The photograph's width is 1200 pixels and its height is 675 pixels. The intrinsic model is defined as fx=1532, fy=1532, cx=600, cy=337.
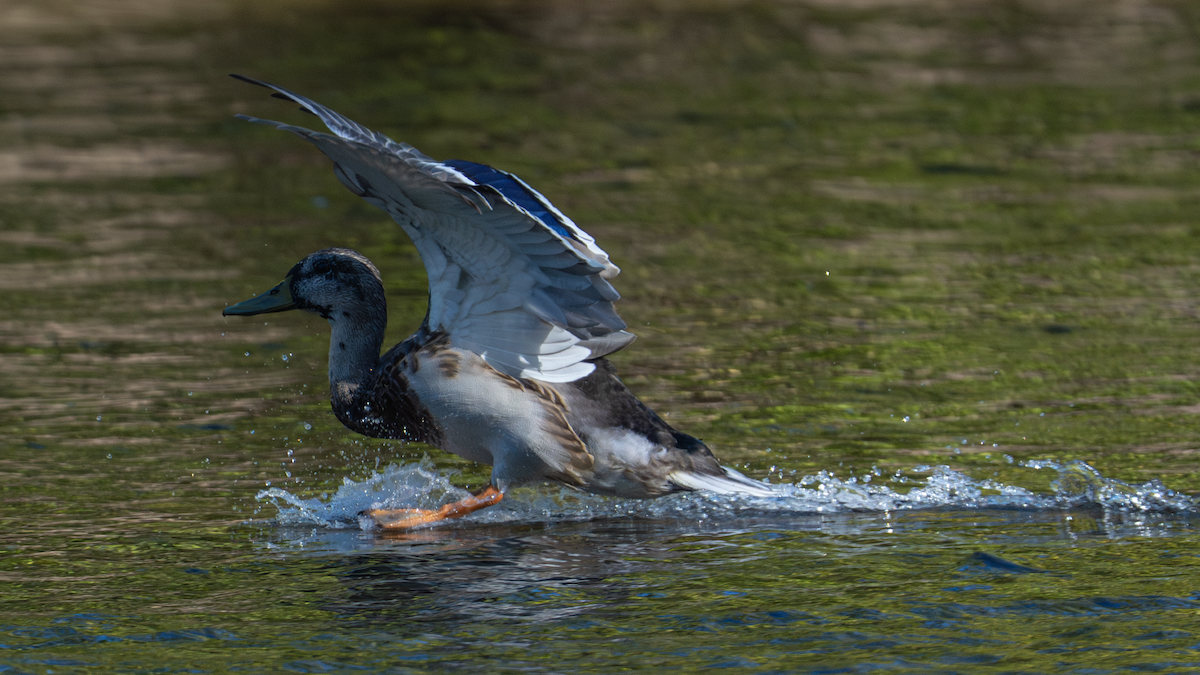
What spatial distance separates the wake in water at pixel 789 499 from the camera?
21.4 ft

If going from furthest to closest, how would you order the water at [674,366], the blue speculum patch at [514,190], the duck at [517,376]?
1. the blue speculum patch at [514,190]
2. the duck at [517,376]
3. the water at [674,366]

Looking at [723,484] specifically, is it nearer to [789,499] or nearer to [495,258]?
[789,499]

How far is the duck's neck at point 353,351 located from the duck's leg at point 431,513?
22.1 inches

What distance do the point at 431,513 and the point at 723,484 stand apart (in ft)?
4.19

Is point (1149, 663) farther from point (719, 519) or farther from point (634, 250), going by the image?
point (634, 250)

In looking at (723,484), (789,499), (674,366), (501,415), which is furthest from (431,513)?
(674,366)

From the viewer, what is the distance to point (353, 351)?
6.96 meters

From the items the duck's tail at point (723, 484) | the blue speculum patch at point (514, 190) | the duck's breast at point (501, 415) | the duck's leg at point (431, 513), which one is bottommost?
the duck's leg at point (431, 513)

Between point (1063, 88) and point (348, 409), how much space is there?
12.1 m

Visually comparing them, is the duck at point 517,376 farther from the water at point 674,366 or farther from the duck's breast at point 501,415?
the water at point 674,366

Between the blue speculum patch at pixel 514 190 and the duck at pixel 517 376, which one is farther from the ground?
the blue speculum patch at pixel 514 190

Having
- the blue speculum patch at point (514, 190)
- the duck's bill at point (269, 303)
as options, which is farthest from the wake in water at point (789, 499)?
the blue speculum patch at point (514, 190)

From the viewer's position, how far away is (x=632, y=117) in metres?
15.7

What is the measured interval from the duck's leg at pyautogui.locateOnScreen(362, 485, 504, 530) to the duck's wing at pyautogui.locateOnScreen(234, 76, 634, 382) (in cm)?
56
